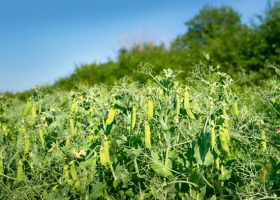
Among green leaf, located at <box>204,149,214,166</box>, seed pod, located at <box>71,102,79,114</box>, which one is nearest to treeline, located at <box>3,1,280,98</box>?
seed pod, located at <box>71,102,79,114</box>

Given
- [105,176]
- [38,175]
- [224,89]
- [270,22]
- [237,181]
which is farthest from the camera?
[270,22]

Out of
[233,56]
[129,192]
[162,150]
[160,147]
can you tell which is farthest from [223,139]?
[233,56]

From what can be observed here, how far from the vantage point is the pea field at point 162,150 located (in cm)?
245

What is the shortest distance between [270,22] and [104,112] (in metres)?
9.17

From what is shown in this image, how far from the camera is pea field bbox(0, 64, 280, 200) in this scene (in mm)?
2445

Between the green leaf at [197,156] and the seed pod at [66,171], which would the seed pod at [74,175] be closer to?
the seed pod at [66,171]

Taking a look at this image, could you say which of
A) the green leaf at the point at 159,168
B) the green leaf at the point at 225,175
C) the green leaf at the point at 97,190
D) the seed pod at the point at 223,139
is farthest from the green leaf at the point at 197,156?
the green leaf at the point at 97,190

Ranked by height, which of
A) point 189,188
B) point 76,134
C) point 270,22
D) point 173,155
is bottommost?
point 189,188

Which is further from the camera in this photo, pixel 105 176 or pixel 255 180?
pixel 105 176

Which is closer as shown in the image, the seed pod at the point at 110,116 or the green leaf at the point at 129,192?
the seed pod at the point at 110,116

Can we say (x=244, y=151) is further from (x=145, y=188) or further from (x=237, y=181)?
(x=145, y=188)

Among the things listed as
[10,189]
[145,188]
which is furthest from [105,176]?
[10,189]

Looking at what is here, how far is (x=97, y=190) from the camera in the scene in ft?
8.75

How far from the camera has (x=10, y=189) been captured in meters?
3.32
